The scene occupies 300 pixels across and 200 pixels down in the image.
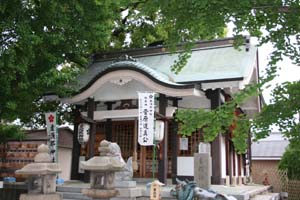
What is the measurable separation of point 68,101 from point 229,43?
7046 millimetres

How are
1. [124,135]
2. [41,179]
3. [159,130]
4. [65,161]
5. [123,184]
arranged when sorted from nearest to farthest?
[41,179], [123,184], [159,130], [124,135], [65,161]

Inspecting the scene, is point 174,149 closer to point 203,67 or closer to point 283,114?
point 203,67

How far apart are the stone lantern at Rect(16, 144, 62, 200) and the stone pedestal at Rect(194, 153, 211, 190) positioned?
454 cm

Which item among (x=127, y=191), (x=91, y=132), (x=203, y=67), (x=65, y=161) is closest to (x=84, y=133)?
(x=91, y=132)

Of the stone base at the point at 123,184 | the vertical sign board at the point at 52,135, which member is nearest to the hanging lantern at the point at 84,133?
the vertical sign board at the point at 52,135

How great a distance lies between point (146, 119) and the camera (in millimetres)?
11297

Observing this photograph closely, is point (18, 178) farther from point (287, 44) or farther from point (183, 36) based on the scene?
point (287, 44)

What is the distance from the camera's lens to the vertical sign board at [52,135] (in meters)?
12.7

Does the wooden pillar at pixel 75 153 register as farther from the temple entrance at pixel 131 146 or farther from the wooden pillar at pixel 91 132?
the temple entrance at pixel 131 146

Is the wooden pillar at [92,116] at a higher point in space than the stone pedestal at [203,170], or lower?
higher

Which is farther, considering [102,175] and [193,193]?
[193,193]

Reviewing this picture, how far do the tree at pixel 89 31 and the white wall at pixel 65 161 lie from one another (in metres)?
2.51

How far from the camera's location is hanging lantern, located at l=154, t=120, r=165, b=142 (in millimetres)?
11406

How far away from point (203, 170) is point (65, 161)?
7.90 meters
